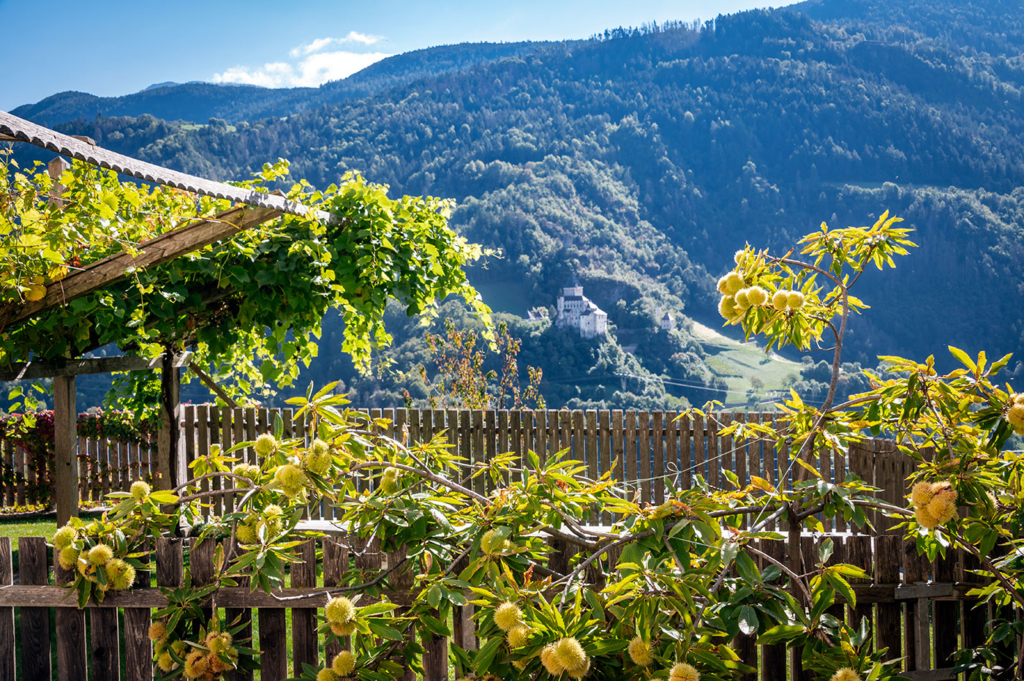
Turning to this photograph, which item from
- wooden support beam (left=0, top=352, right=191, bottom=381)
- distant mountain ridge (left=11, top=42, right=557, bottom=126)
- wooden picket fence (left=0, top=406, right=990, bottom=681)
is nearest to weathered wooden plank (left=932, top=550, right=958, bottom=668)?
wooden picket fence (left=0, top=406, right=990, bottom=681)

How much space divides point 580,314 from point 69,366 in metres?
42.1

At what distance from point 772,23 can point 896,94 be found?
16.7 metres

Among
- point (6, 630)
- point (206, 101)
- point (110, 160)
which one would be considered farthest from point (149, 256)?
point (206, 101)

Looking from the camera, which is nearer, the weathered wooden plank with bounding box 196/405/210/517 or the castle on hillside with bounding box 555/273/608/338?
the weathered wooden plank with bounding box 196/405/210/517

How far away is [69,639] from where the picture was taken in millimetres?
2068

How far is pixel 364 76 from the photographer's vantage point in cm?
7850

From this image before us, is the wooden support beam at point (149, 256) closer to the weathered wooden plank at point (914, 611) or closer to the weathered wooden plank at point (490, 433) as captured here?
the weathered wooden plank at point (914, 611)

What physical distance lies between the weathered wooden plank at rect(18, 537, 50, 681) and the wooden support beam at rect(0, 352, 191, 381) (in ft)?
7.06

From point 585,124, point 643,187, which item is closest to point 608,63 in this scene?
point 585,124

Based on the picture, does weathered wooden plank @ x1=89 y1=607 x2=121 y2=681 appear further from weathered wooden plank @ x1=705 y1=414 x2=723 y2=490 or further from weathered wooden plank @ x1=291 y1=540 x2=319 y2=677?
weathered wooden plank @ x1=705 y1=414 x2=723 y2=490

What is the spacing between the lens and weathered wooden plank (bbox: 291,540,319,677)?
189cm

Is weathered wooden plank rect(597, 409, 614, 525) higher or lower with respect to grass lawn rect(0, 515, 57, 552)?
higher

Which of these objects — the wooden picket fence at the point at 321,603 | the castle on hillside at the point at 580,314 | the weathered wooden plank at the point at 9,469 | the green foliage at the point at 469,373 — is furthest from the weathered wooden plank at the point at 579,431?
the castle on hillside at the point at 580,314

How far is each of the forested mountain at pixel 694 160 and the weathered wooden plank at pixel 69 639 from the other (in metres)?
37.7
